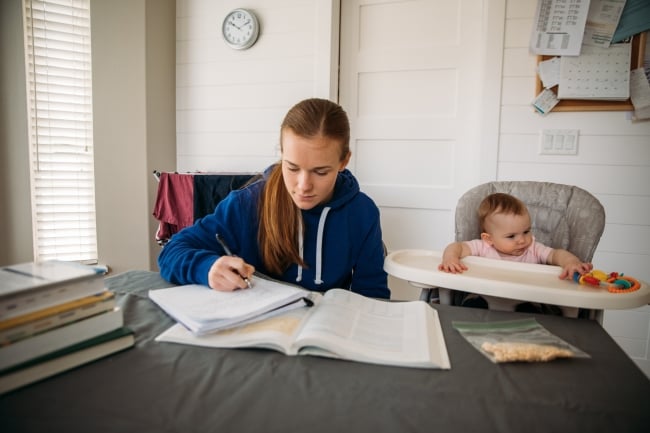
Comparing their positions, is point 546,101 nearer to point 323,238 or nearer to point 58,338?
point 323,238

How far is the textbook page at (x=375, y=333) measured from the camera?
614 mm

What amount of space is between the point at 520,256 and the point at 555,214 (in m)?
0.20

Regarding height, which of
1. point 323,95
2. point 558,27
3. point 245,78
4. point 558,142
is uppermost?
point 558,27

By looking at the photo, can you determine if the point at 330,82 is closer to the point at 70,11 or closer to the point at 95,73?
the point at 95,73

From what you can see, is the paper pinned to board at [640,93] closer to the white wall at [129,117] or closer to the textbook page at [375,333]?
the textbook page at [375,333]

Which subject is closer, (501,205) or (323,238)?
(323,238)

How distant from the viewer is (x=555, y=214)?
55.7 inches

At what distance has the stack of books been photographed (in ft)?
1.68

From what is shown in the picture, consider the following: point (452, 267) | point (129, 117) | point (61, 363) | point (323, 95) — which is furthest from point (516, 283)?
point (129, 117)

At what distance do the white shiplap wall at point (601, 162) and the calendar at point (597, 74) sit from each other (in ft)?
0.36

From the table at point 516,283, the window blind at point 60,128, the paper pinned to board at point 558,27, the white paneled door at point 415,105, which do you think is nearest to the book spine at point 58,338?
the table at point 516,283

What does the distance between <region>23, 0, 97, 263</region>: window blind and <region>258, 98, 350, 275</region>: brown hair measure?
7.15 ft

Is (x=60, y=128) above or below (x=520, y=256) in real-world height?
above

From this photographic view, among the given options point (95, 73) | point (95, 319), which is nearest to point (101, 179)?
point (95, 73)
